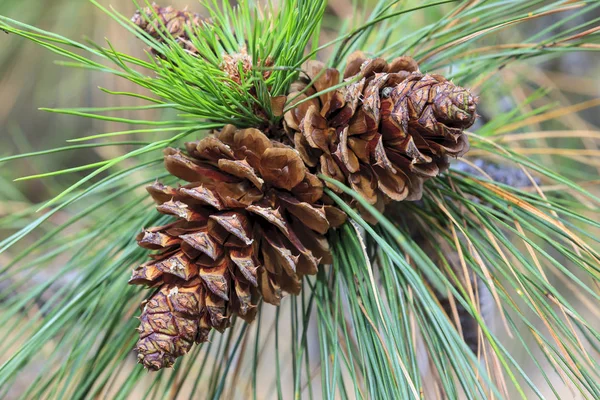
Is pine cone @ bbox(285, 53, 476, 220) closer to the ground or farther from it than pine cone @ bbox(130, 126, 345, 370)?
farther from it

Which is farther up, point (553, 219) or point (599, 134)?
point (599, 134)

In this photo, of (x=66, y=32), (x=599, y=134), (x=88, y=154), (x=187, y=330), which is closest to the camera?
(x=187, y=330)

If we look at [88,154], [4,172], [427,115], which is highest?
[88,154]

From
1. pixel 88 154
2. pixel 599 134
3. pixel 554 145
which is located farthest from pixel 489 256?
pixel 88 154

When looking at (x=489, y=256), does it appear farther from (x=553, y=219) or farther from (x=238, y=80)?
(x=238, y=80)
